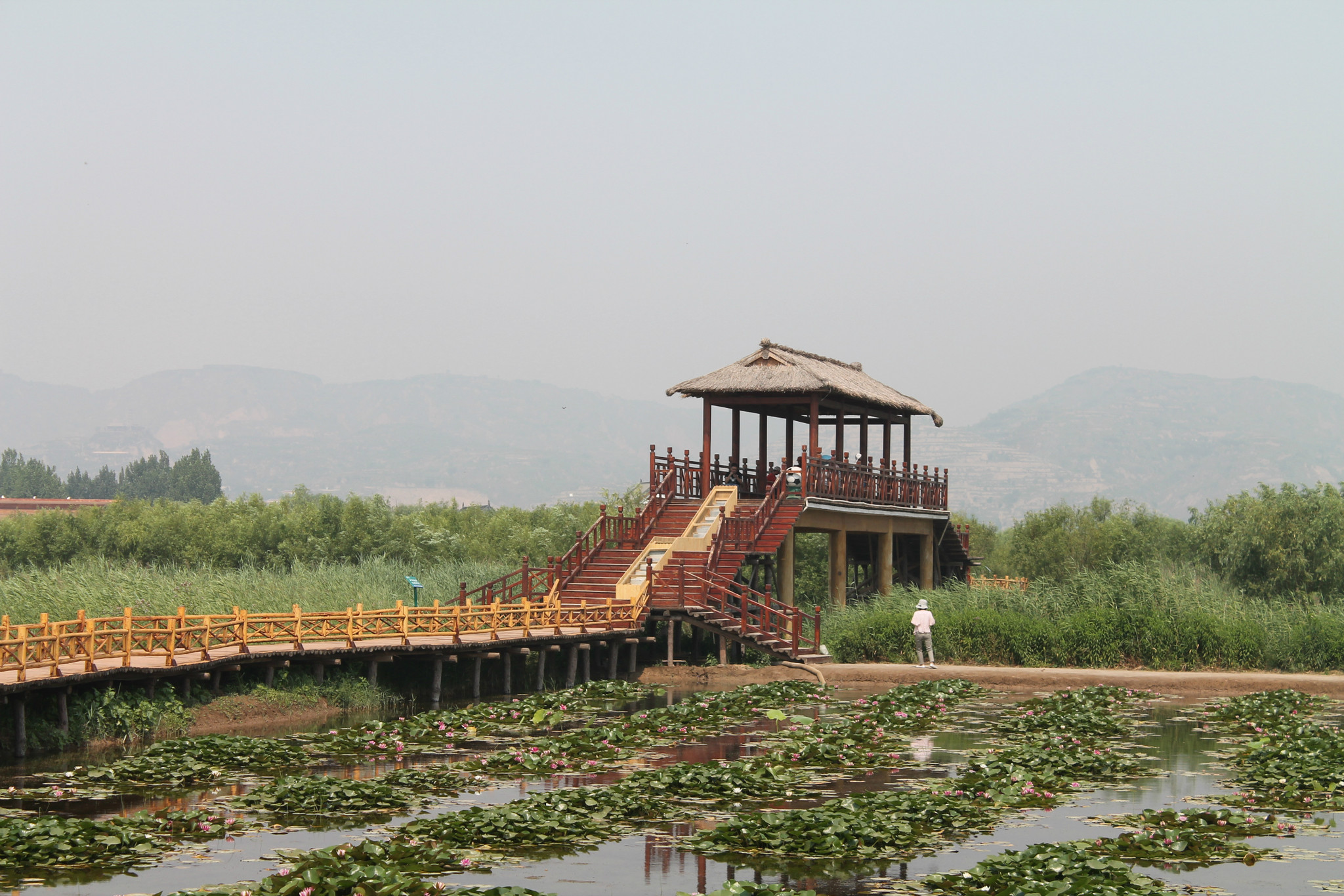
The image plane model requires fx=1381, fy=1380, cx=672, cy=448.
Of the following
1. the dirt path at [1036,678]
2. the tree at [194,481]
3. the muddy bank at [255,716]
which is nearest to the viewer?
the muddy bank at [255,716]

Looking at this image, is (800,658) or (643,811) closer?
(643,811)

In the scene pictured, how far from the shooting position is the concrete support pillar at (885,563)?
119 feet

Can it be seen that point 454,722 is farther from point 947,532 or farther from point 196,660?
point 947,532

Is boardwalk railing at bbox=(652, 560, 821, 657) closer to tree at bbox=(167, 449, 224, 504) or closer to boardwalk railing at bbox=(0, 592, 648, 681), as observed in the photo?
boardwalk railing at bbox=(0, 592, 648, 681)

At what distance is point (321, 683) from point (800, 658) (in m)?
9.63

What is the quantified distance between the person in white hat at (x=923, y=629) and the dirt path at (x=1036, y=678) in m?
0.30

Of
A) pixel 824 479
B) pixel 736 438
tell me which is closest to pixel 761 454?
pixel 736 438

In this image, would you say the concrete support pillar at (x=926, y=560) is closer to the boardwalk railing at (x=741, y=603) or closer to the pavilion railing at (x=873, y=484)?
the pavilion railing at (x=873, y=484)

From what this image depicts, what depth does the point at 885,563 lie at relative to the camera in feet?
121

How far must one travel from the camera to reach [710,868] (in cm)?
1165

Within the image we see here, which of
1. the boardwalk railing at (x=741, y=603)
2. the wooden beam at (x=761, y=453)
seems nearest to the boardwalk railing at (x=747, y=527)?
the boardwalk railing at (x=741, y=603)

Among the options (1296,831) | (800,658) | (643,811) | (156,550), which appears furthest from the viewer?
(156,550)

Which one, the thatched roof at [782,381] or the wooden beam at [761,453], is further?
the wooden beam at [761,453]

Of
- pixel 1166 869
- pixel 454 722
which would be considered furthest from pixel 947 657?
pixel 1166 869
